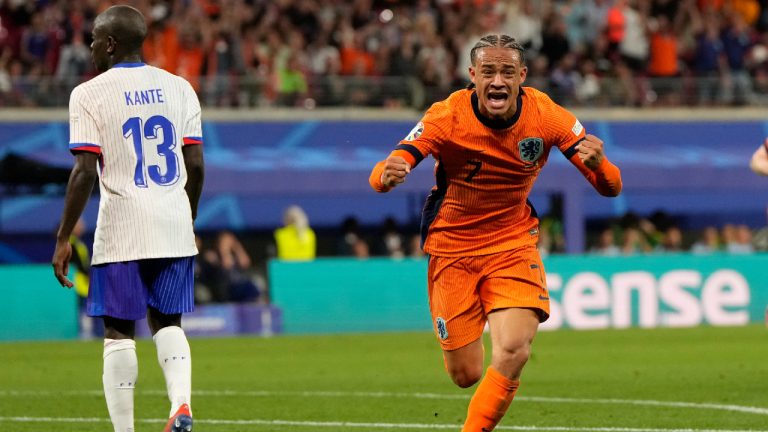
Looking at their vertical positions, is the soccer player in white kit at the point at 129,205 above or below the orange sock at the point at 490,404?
above

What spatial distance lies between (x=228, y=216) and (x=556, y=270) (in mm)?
8472

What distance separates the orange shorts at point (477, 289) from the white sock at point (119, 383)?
1.58m

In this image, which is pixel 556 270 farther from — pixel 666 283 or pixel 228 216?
pixel 228 216

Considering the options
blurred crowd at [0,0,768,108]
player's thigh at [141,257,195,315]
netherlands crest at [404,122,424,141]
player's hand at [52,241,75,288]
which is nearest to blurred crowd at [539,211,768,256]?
blurred crowd at [0,0,768,108]

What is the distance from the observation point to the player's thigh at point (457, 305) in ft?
24.6

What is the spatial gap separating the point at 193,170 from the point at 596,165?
1.95 metres

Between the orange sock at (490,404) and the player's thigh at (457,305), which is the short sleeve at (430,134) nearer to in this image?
the player's thigh at (457,305)

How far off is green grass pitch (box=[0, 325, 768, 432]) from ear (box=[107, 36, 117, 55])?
293cm

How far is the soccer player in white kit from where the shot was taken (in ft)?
22.2

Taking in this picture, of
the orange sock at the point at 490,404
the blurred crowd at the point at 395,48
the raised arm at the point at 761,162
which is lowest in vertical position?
the orange sock at the point at 490,404

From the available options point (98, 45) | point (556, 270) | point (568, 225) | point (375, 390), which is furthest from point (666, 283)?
point (98, 45)

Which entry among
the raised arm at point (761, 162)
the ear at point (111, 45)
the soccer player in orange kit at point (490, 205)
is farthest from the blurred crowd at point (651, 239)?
the ear at point (111, 45)

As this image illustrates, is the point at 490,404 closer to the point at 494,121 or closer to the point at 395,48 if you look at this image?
the point at 494,121

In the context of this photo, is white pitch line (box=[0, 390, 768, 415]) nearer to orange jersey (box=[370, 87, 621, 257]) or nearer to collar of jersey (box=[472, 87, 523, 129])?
orange jersey (box=[370, 87, 621, 257])
